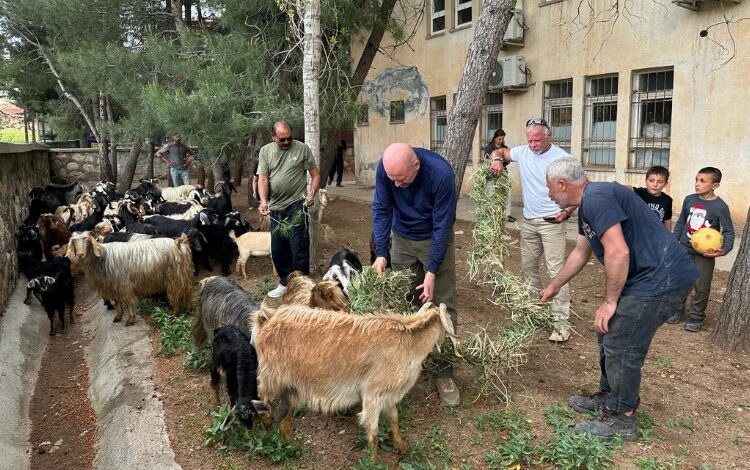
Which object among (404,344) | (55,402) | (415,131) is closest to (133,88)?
(55,402)

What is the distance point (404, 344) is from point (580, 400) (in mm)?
1574

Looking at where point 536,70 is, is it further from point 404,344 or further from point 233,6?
point 404,344

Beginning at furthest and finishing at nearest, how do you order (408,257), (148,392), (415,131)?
(415,131) → (148,392) → (408,257)

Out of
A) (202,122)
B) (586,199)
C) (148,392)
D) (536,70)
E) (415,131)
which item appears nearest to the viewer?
(586,199)

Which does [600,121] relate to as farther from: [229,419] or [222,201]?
[229,419]

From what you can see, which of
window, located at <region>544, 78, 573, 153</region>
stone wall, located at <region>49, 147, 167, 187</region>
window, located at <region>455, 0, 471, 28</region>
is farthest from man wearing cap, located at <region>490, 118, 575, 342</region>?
stone wall, located at <region>49, 147, 167, 187</region>

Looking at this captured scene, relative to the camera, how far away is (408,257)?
430cm

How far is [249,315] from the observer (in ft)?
14.7

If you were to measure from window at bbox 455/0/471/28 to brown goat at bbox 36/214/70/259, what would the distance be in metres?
11.0

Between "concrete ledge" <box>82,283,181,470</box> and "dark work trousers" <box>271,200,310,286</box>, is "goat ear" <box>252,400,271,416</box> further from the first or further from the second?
"dark work trousers" <box>271,200,310,286</box>

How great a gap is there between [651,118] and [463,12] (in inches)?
242

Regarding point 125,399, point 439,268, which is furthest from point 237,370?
→ point 439,268

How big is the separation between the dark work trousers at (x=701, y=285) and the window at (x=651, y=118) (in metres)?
6.60

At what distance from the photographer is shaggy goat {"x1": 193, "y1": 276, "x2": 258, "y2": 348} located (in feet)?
14.9
